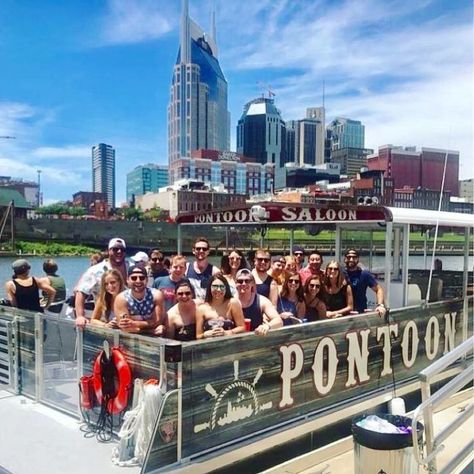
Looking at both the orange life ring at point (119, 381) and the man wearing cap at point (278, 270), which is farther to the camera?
the man wearing cap at point (278, 270)

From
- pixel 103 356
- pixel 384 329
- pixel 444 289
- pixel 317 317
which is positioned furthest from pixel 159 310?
pixel 444 289

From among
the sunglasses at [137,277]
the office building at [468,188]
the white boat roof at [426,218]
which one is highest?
the office building at [468,188]

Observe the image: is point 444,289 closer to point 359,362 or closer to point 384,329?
point 384,329

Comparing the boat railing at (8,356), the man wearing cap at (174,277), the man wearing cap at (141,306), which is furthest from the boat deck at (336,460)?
the boat railing at (8,356)

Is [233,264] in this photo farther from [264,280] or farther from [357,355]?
[357,355]

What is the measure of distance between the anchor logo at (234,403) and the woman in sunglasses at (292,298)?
1.07 meters

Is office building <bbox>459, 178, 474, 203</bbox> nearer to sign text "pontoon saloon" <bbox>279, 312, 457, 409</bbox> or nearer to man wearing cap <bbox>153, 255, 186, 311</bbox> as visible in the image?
sign text "pontoon saloon" <bbox>279, 312, 457, 409</bbox>

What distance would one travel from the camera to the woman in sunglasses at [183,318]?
13.4 ft

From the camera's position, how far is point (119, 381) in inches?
146

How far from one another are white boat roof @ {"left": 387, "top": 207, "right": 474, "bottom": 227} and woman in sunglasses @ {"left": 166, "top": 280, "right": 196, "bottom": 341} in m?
2.38

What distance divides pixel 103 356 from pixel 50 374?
1.04m

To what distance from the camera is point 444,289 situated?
266 inches

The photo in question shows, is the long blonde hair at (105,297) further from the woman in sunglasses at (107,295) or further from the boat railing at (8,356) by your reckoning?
the boat railing at (8,356)

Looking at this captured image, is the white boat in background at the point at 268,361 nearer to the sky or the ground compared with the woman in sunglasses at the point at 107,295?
nearer to the ground
